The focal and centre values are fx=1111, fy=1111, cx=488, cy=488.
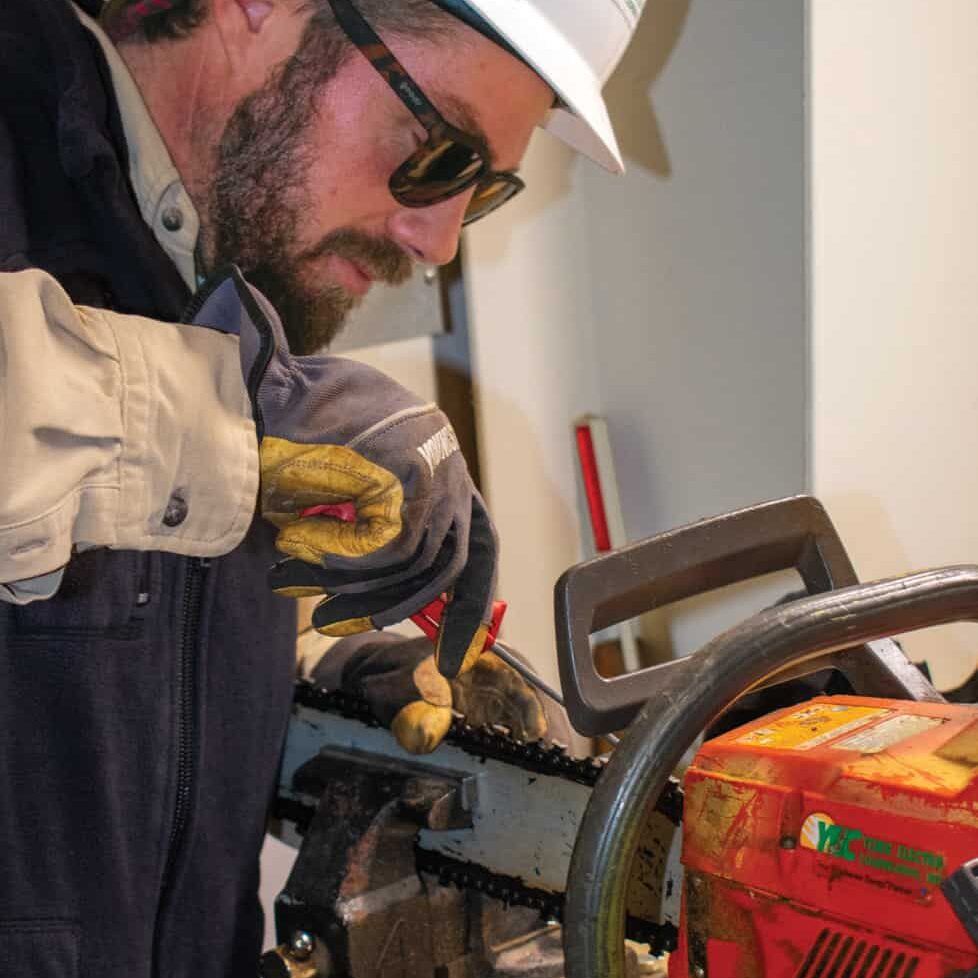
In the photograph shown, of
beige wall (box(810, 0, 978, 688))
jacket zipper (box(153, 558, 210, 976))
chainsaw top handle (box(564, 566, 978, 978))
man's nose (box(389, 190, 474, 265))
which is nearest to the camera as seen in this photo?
chainsaw top handle (box(564, 566, 978, 978))

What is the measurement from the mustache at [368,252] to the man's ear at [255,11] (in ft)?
0.76

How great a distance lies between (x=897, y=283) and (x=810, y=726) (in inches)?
49.2

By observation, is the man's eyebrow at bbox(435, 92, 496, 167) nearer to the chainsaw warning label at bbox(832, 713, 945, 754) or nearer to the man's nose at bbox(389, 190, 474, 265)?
the man's nose at bbox(389, 190, 474, 265)

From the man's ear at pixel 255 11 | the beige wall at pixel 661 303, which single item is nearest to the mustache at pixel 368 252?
the man's ear at pixel 255 11

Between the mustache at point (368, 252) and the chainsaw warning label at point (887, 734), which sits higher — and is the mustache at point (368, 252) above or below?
above

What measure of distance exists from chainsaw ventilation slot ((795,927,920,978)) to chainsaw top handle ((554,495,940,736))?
0.16 metres

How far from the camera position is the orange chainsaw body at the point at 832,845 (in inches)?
25.2

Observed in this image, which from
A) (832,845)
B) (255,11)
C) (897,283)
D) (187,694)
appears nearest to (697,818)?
(832,845)

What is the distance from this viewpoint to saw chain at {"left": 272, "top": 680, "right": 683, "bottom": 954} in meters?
0.97

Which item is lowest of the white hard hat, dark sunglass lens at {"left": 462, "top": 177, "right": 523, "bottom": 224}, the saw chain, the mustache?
the saw chain

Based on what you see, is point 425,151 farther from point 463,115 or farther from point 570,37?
point 570,37

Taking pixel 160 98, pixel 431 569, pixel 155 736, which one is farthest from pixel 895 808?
pixel 160 98

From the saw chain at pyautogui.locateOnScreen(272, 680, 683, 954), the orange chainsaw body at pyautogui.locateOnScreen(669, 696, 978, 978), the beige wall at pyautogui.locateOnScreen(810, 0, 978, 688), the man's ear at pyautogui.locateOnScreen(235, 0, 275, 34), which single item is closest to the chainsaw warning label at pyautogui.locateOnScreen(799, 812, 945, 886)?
the orange chainsaw body at pyautogui.locateOnScreen(669, 696, 978, 978)

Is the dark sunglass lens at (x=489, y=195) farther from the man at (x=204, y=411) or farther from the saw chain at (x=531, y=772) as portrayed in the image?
the saw chain at (x=531, y=772)
